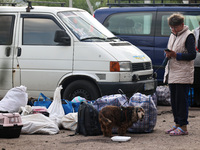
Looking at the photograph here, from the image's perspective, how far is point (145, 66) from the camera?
27.0ft

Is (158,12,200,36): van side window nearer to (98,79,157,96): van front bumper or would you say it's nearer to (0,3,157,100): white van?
(0,3,157,100): white van

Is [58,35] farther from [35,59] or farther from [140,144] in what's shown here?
[140,144]

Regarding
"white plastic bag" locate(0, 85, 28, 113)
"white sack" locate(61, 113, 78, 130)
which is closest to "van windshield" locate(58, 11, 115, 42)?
"white plastic bag" locate(0, 85, 28, 113)

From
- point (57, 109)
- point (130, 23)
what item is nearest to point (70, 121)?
point (57, 109)

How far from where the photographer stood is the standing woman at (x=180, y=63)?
19.1ft

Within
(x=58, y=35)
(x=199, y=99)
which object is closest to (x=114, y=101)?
(x=58, y=35)

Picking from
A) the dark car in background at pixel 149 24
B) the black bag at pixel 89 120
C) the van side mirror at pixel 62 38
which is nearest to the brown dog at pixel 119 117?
the black bag at pixel 89 120

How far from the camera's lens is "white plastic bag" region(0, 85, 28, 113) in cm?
687

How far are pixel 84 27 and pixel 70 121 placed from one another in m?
2.11

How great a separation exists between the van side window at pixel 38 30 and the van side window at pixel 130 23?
256 cm

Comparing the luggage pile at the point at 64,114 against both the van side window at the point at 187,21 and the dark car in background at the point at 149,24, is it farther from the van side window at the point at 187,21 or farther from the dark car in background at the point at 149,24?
the van side window at the point at 187,21

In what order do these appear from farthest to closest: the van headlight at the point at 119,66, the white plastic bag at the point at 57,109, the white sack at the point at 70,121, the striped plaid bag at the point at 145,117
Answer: the van headlight at the point at 119,66, the white plastic bag at the point at 57,109, the white sack at the point at 70,121, the striped plaid bag at the point at 145,117

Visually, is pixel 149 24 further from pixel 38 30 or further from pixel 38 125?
pixel 38 125

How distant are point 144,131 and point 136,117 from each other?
54 centimetres
